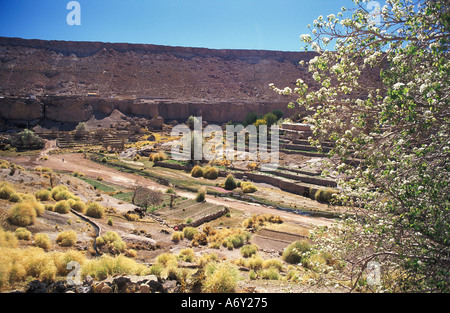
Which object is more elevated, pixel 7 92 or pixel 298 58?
pixel 298 58

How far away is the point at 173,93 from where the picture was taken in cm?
6475

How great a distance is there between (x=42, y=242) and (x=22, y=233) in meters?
0.73

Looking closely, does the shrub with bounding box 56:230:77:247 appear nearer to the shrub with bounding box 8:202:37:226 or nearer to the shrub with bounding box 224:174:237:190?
the shrub with bounding box 8:202:37:226

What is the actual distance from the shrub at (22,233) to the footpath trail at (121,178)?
13580 mm

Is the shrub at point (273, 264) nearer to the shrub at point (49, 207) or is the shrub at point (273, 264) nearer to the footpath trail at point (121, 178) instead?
the footpath trail at point (121, 178)

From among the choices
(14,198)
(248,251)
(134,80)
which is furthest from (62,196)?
(134,80)

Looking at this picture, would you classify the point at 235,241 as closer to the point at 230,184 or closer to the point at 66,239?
the point at 66,239

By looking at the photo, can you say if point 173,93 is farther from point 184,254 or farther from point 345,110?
point 345,110

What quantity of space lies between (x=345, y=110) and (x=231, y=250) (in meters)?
9.25

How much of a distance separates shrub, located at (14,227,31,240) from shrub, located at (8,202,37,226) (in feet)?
2.72

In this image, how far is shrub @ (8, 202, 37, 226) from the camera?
1093 centimetres

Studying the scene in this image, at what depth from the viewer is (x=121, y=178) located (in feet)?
93.0

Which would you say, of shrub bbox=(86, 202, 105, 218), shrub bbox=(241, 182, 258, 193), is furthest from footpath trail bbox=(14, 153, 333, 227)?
shrub bbox=(86, 202, 105, 218)
